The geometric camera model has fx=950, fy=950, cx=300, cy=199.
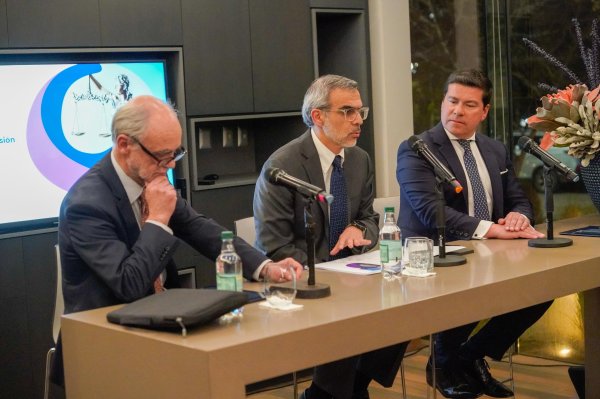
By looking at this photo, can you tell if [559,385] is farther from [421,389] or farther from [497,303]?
[497,303]

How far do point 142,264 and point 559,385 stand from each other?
268 centimetres

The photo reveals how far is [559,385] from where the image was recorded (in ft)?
15.5

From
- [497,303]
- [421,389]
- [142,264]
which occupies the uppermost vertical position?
[142,264]

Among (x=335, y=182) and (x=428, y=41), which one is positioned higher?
(x=428, y=41)

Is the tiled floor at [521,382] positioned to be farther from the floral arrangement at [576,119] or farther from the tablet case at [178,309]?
the tablet case at [178,309]

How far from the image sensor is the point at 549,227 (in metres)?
3.78

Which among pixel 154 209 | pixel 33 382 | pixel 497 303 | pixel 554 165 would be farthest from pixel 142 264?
pixel 33 382

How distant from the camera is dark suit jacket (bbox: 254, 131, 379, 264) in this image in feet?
12.3

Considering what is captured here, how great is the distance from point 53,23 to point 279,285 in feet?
7.17

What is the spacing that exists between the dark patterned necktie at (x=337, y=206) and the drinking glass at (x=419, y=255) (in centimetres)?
69

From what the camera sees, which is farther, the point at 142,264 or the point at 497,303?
the point at 497,303

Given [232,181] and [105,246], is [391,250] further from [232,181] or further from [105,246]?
[232,181]

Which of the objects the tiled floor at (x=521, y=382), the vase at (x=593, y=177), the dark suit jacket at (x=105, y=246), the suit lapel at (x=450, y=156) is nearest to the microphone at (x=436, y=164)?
the suit lapel at (x=450, y=156)

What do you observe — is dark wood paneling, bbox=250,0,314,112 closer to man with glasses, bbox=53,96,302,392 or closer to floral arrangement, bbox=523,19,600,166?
floral arrangement, bbox=523,19,600,166
